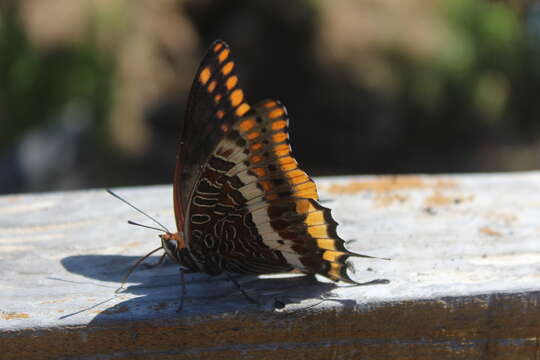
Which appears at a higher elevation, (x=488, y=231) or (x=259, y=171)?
(x=259, y=171)

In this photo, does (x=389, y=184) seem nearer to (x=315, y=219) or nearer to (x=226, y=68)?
(x=315, y=219)

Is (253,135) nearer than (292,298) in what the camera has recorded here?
No

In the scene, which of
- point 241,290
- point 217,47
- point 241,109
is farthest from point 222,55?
point 241,290

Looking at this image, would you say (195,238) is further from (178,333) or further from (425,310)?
(425,310)

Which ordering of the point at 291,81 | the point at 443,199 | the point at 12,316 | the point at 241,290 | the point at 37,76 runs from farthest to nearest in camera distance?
the point at 291,81, the point at 37,76, the point at 443,199, the point at 241,290, the point at 12,316

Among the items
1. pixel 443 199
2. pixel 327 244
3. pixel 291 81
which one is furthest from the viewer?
pixel 291 81

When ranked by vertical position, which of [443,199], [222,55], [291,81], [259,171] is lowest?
[443,199]

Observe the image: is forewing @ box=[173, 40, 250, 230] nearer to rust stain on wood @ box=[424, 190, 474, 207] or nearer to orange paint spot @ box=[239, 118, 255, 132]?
orange paint spot @ box=[239, 118, 255, 132]

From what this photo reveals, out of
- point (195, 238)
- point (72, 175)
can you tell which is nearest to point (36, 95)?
point (72, 175)

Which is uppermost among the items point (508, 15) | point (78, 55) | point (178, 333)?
point (508, 15)
